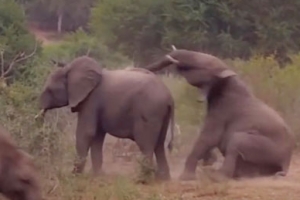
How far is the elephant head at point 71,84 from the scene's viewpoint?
38.0 feet

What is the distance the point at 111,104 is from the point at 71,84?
518mm

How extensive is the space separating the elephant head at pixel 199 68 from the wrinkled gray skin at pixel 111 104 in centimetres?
29

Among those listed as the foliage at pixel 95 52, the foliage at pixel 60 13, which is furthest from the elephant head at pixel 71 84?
the foliage at pixel 60 13

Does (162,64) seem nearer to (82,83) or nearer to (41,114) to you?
(82,83)

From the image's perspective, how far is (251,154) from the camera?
36.6 ft

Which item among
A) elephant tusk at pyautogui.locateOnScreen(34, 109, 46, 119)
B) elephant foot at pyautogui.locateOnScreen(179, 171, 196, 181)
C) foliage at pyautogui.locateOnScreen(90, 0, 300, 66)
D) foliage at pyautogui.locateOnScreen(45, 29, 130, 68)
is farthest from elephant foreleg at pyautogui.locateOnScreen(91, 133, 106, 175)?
foliage at pyautogui.locateOnScreen(90, 0, 300, 66)

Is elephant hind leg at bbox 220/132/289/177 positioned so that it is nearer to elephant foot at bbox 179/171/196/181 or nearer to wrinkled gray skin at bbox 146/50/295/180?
wrinkled gray skin at bbox 146/50/295/180

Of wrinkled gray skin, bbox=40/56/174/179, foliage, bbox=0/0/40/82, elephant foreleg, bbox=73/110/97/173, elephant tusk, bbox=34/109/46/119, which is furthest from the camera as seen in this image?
foliage, bbox=0/0/40/82

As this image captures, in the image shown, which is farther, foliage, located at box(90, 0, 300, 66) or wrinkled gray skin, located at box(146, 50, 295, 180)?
foliage, located at box(90, 0, 300, 66)

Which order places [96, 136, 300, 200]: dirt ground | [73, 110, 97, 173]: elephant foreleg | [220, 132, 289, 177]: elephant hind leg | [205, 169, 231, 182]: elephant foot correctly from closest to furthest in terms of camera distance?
[96, 136, 300, 200]: dirt ground → [205, 169, 231, 182]: elephant foot → [220, 132, 289, 177]: elephant hind leg → [73, 110, 97, 173]: elephant foreleg

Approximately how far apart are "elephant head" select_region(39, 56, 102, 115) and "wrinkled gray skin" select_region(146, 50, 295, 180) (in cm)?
84

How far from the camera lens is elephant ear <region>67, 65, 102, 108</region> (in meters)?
11.6

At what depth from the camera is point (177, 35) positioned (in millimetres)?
26391

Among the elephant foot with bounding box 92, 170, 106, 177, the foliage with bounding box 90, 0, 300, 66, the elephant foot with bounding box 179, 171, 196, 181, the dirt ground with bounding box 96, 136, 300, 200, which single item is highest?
the dirt ground with bounding box 96, 136, 300, 200
